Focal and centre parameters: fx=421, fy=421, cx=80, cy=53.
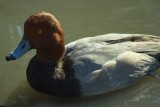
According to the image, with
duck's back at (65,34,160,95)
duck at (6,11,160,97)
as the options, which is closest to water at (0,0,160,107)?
duck at (6,11,160,97)

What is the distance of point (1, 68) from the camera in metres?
6.17

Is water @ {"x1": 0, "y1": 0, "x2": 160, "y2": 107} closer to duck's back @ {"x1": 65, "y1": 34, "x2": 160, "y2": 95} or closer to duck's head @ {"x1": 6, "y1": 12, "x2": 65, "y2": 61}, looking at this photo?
duck's back @ {"x1": 65, "y1": 34, "x2": 160, "y2": 95}

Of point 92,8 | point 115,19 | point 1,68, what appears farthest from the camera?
point 92,8

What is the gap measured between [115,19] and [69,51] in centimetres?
195

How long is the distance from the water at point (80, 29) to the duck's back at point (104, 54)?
26 centimetres

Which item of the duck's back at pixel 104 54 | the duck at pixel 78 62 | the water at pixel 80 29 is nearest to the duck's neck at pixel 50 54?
the duck at pixel 78 62

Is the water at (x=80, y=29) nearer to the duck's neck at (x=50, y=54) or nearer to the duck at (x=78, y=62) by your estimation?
the duck at (x=78, y=62)

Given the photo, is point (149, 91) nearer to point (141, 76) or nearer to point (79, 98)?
point (141, 76)

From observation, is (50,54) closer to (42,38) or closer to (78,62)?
(42,38)

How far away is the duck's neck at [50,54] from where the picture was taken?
5.36m

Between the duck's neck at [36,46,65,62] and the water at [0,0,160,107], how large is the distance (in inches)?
19.8

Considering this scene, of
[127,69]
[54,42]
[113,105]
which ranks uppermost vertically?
[54,42]

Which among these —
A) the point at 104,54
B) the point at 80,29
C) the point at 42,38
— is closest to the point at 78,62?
the point at 104,54

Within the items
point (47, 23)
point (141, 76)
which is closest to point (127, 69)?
point (141, 76)
